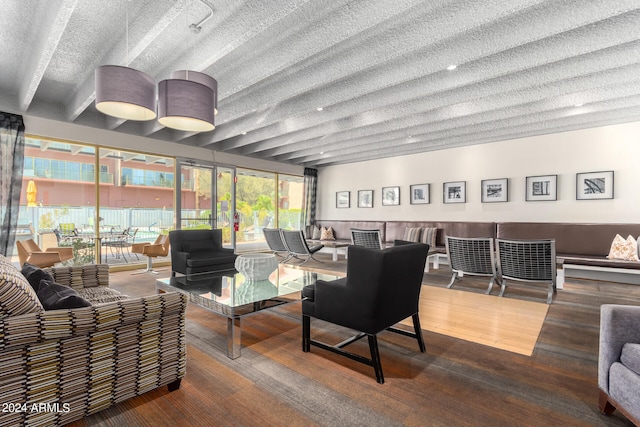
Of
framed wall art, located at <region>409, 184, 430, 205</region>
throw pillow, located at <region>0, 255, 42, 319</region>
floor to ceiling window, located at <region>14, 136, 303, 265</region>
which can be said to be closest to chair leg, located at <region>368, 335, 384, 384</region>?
throw pillow, located at <region>0, 255, 42, 319</region>

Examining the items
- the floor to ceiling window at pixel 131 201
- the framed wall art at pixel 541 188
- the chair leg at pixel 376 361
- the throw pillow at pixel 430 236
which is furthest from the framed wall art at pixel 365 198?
the chair leg at pixel 376 361

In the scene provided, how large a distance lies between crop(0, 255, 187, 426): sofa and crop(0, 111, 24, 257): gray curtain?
4.13m

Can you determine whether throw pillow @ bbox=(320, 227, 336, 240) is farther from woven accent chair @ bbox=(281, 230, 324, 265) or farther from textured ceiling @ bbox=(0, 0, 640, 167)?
textured ceiling @ bbox=(0, 0, 640, 167)

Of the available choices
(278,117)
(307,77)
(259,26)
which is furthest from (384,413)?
(278,117)

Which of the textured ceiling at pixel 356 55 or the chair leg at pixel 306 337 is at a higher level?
the textured ceiling at pixel 356 55

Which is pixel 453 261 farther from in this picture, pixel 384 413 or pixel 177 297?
pixel 177 297

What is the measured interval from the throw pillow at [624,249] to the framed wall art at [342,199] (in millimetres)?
5820

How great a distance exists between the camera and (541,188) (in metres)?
6.10

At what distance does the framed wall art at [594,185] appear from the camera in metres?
5.47

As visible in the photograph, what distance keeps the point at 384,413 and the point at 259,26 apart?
3068 millimetres

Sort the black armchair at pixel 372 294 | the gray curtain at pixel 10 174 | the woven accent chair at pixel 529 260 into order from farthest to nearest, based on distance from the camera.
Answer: the gray curtain at pixel 10 174
the woven accent chair at pixel 529 260
the black armchair at pixel 372 294

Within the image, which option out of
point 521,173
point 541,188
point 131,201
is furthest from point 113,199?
point 541,188

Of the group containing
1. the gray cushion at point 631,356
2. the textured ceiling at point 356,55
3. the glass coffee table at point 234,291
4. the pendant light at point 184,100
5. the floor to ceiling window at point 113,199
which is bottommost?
the glass coffee table at point 234,291

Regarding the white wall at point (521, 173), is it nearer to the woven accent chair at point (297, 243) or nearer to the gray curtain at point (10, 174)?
the woven accent chair at point (297, 243)
